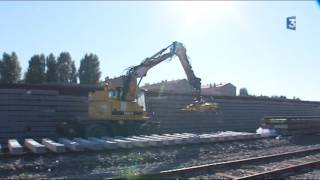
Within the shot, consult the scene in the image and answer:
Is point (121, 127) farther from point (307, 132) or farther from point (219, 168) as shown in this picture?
point (307, 132)

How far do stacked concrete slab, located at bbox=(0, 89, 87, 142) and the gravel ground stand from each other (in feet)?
21.8

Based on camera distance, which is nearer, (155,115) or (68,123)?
Result: (68,123)

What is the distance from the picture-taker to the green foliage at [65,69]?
75500mm

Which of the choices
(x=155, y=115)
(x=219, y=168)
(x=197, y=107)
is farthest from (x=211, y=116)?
(x=219, y=168)

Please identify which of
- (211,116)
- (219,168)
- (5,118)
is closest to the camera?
(219,168)

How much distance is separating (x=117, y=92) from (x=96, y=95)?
93 cm

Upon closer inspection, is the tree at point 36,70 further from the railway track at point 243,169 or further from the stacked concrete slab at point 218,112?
the railway track at point 243,169

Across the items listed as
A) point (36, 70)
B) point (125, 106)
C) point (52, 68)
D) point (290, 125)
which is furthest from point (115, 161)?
point (52, 68)

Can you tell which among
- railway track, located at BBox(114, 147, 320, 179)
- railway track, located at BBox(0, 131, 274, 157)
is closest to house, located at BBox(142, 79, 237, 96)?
railway track, located at BBox(0, 131, 274, 157)

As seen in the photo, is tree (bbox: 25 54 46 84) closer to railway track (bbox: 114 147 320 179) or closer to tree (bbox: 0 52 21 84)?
tree (bbox: 0 52 21 84)

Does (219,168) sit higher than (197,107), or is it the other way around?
(197,107)

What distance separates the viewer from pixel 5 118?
61.8 feet

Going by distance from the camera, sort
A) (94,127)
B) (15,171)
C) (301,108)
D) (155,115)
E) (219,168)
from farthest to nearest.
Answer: (301,108) < (155,115) < (94,127) < (219,168) < (15,171)

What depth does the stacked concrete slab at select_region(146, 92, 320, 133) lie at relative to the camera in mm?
25312
